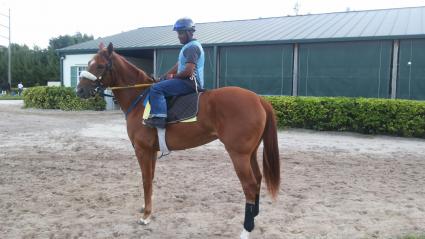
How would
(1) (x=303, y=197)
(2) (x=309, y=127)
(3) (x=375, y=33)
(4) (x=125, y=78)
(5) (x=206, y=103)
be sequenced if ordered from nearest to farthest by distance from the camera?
(5) (x=206, y=103) → (4) (x=125, y=78) → (1) (x=303, y=197) → (2) (x=309, y=127) → (3) (x=375, y=33)

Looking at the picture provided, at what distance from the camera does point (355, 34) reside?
15.1 metres

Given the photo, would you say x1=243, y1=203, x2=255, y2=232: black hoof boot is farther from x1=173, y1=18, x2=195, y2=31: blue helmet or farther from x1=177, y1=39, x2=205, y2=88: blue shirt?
x1=173, y1=18, x2=195, y2=31: blue helmet

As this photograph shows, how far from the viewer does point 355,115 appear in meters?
12.1

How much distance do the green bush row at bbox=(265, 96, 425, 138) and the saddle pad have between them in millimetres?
8800

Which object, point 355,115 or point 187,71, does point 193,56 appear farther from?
point 355,115

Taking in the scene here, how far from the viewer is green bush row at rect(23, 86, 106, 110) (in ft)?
63.6

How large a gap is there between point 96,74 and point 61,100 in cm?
1609

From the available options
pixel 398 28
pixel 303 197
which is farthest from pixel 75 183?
pixel 398 28

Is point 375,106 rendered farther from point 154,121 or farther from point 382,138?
point 154,121

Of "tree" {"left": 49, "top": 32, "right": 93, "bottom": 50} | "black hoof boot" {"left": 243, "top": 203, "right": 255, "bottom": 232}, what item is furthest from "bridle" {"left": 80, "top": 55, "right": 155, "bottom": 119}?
"tree" {"left": 49, "top": 32, "right": 93, "bottom": 50}

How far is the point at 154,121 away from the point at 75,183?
2433 millimetres

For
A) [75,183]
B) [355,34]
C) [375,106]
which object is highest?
[355,34]

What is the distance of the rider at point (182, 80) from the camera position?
444cm

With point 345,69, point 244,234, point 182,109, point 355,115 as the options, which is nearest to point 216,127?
point 182,109
